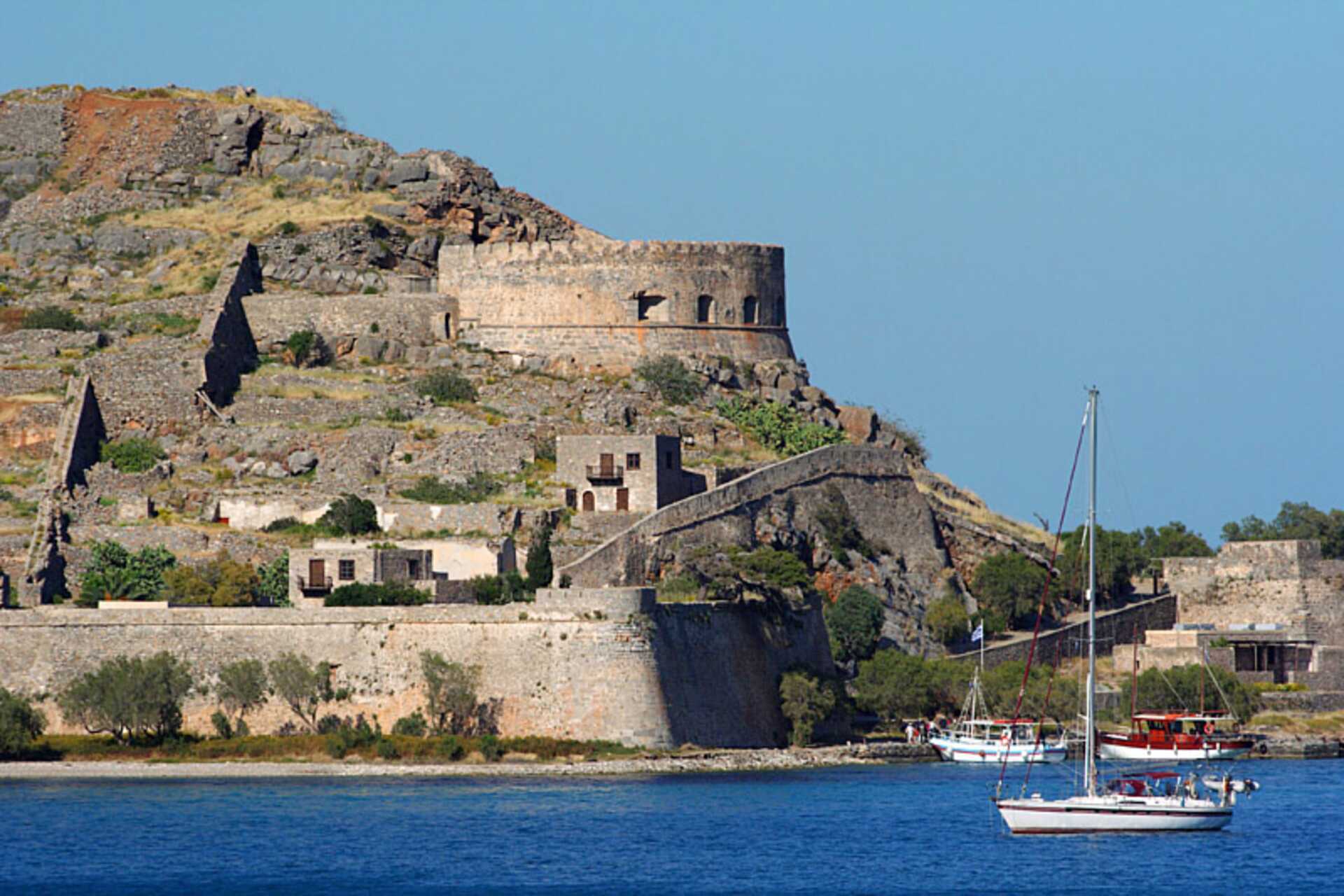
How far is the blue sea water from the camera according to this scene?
2012 inches

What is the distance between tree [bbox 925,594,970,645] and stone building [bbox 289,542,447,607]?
14.5 meters

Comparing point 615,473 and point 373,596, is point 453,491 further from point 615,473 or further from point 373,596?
point 373,596

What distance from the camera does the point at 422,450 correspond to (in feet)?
239

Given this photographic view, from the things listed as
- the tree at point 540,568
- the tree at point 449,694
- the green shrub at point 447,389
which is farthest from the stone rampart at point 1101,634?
the tree at point 449,694

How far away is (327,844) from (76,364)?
25.5 meters

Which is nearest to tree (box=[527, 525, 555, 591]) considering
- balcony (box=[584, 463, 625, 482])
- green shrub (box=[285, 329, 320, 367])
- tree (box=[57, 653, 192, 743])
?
balcony (box=[584, 463, 625, 482])

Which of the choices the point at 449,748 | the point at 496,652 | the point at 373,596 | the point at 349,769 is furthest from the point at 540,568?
the point at 349,769

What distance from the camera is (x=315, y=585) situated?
65.5 m

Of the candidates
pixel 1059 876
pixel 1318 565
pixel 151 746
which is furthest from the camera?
pixel 1318 565

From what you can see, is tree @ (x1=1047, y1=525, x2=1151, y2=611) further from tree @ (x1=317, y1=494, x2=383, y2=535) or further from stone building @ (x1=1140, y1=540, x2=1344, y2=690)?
tree @ (x1=317, y1=494, x2=383, y2=535)

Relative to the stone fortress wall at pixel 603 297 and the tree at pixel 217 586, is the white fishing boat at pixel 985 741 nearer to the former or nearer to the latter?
the stone fortress wall at pixel 603 297

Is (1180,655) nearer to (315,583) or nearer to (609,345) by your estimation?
(609,345)

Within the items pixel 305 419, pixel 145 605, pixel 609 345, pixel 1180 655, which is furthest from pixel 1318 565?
pixel 145 605

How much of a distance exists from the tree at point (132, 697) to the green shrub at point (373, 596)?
347 centimetres
